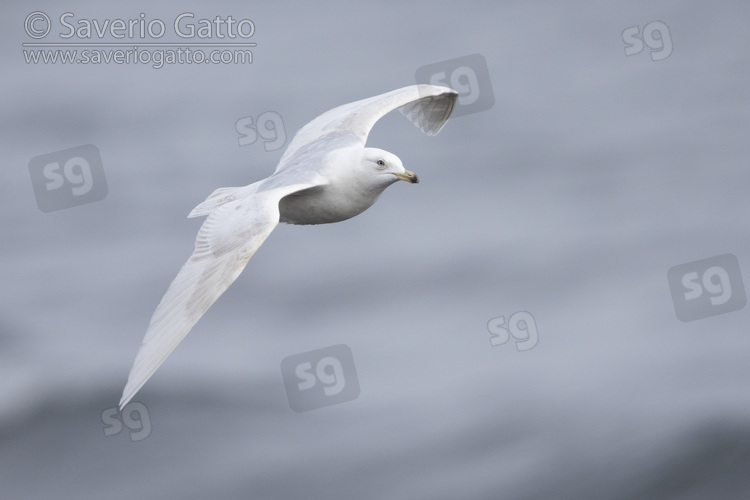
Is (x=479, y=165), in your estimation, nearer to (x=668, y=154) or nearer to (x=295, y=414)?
(x=668, y=154)

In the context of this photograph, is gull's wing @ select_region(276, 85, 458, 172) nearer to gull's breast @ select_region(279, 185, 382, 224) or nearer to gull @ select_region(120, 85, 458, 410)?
gull @ select_region(120, 85, 458, 410)

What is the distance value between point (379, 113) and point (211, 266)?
262 centimetres

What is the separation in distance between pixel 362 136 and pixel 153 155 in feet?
42.9

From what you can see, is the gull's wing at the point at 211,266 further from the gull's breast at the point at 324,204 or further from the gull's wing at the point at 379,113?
the gull's wing at the point at 379,113

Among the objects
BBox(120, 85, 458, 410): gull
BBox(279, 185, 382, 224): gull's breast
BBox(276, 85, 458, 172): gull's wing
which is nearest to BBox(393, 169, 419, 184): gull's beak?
BBox(120, 85, 458, 410): gull

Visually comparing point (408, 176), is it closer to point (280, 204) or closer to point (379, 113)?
point (280, 204)

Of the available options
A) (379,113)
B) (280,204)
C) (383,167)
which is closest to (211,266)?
(280,204)

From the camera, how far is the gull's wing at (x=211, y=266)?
6.43 meters

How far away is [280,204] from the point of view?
7824 mm

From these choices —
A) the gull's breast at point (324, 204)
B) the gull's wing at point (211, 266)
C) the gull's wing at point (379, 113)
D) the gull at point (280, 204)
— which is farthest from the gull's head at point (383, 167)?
the gull's wing at point (379, 113)

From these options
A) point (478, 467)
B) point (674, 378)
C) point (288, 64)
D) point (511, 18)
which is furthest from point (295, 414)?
point (511, 18)

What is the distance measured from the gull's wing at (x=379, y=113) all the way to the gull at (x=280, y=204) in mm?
11

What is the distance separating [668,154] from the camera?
2044cm

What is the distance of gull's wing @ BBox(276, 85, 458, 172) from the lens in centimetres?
883
